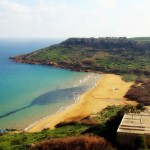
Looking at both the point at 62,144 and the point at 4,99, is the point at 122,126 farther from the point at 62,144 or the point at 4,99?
the point at 4,99

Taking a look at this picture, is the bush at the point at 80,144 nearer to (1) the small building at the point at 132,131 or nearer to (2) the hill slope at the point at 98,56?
(1) the small building at the point at 132,131

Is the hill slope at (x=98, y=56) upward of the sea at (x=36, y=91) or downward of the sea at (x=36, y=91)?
upward

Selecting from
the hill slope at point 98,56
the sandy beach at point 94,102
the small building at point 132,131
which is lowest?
the sandy beach at point 94,102

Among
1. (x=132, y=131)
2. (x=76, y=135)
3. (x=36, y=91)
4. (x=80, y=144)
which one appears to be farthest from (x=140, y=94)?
(x=80, y=144)

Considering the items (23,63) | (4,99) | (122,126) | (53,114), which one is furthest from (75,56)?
(122,126)

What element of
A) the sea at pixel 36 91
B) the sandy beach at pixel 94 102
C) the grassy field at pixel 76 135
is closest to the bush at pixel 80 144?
the grassy field at pixel 76 135
